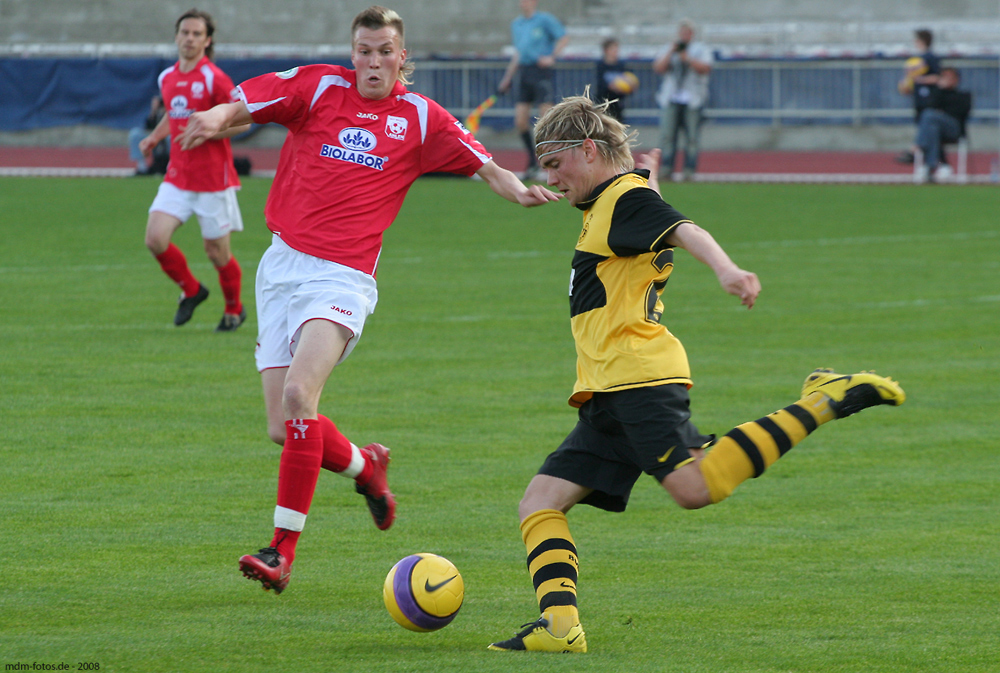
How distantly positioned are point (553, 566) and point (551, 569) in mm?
11

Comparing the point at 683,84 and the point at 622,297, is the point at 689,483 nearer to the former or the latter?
the point at 622,297

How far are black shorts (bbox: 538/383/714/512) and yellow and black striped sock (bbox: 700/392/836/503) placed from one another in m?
0.07

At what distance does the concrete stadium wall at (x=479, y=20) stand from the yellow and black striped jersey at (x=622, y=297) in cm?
3248

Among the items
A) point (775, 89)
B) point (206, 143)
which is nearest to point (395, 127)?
point (206, 143)

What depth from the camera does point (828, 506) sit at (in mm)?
6156

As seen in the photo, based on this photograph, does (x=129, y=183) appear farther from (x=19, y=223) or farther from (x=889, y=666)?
(x=889, y=666)

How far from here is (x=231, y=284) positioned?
412 inches

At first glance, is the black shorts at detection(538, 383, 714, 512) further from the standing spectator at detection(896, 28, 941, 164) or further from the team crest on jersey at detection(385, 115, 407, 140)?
the standing spectator at detection(896, 28, 941, 164)

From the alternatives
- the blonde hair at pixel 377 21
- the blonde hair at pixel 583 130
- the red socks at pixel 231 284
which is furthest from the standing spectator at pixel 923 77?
the blonde hair at pixel 583 130

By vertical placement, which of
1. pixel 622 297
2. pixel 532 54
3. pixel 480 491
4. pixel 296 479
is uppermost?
pixel 532 54

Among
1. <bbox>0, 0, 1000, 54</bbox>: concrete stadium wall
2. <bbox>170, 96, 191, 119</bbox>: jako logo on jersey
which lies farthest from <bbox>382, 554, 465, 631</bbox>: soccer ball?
<bbox>0, 0, 1000, 54</bbox>: concrete stadium wall

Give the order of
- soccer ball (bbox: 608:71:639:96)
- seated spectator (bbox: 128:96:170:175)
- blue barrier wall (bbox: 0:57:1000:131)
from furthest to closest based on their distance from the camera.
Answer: blue barrier wall (bbox: 0:57:1000:131)
seated spectator (bbox: 128:96:170:175)
soccer ball (bbox: 608:71:639:96)

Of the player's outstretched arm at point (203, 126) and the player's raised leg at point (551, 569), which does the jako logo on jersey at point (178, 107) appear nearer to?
the player's outstretched arm at point (203, 126)

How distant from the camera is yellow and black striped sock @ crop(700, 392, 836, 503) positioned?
442cm
